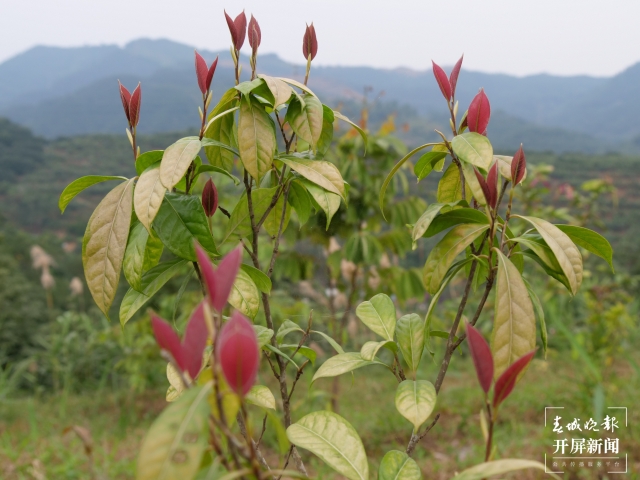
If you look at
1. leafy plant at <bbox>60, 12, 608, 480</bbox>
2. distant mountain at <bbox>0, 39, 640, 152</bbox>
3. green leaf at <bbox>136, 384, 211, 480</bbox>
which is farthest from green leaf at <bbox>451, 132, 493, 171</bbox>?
distant mountain at <bbox>0, 39, 640, 152</bbox>

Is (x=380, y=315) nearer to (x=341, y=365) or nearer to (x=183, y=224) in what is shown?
(x=341, y=365)

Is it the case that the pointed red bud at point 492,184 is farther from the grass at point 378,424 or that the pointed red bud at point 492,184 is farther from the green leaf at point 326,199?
the grass at point 378,424

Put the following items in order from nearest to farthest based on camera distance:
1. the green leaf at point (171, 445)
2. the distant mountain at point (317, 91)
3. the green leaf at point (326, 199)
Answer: the green leaf at point (171, 445), the green leaf at point (326, 199), the distant mountain at point (317, 91)

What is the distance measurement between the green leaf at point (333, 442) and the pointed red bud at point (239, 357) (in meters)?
0.21

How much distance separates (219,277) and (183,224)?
346 millimetres

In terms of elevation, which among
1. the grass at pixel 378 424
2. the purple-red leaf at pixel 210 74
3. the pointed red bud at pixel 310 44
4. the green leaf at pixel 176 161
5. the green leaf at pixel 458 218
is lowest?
the grass at pixel 378 424

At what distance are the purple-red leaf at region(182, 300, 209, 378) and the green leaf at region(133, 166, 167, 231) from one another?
266 millimetres

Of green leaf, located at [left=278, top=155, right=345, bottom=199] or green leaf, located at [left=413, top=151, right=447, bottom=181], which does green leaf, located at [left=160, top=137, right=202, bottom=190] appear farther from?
green leaf, located at [left=413, top=151, right=447, bottom=181]

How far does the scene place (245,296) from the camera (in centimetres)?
69

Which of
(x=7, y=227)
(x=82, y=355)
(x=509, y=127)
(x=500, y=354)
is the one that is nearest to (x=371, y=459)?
(x=500, y=354)

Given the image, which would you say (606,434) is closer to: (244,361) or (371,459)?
(371,459)

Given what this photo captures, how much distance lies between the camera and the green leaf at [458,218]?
667 mm

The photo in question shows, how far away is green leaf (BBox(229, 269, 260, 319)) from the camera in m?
0.68

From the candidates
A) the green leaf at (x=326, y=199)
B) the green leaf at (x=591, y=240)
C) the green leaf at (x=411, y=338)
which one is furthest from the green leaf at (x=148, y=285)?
the green leaf at (x=591, y=240)
